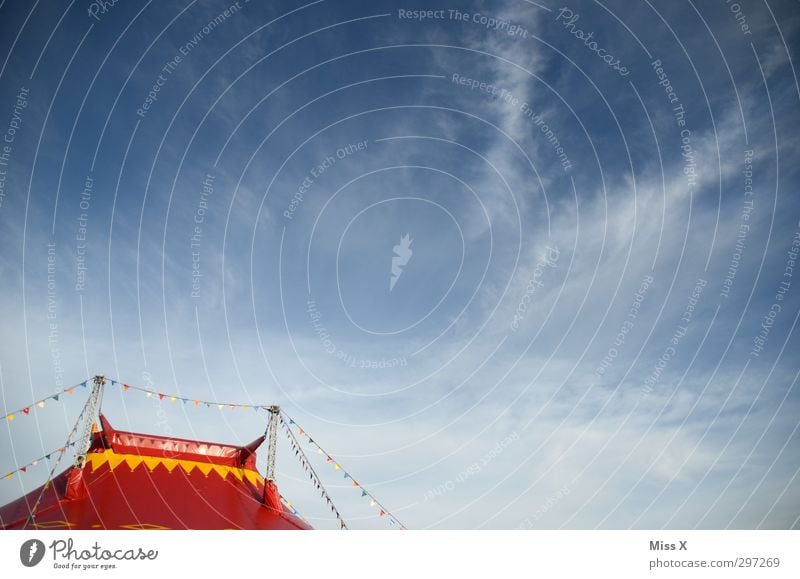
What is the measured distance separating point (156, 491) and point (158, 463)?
1.33 metres

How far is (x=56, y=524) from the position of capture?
9.02 metres

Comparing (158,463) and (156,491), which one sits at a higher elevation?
(158,463)

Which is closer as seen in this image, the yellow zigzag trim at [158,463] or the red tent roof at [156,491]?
the red tent roof at [156,491]

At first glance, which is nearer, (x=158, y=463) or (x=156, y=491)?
(x=156, y=491)

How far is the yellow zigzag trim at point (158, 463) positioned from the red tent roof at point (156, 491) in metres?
0.02

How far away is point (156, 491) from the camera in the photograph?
35.3 ft

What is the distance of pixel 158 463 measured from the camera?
11922 millimetres

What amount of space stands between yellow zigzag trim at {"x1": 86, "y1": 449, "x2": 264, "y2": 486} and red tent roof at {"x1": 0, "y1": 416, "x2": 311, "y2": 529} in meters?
0.02

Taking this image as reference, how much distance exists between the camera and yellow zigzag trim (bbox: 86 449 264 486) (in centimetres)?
1138

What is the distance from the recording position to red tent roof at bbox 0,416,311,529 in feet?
31.0

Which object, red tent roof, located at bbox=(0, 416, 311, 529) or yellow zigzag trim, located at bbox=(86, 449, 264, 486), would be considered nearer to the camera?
red tent roof, located at bbox=(0, 416, 311, 529)

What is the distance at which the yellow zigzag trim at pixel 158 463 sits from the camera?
37.3 ft
